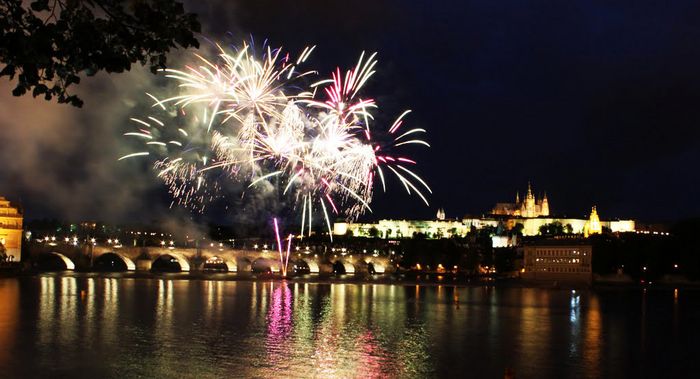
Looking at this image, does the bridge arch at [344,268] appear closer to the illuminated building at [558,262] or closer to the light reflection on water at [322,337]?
the illuminated building at [558,262]

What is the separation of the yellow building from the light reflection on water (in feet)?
83.1

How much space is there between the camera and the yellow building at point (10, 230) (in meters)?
69.0

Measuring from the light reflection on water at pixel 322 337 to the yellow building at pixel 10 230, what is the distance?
83.1 feet

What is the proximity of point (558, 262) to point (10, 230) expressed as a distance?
55.7 m

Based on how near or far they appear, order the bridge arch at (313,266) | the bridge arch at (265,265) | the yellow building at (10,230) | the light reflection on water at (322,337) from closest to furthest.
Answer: the light reflection on water at (322,337) < the yellow building at (10,230) < the bridge arch at (265,265) < the bridge arch at (313,266)

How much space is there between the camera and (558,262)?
277 feet

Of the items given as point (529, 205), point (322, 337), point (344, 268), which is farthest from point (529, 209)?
point (322, 337)

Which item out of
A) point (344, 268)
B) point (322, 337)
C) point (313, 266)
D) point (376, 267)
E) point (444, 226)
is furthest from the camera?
point (444, 226)

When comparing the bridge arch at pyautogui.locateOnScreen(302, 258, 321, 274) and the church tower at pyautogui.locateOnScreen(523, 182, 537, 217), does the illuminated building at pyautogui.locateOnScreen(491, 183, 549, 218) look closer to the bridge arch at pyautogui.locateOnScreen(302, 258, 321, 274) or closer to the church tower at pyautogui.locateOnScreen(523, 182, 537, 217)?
the church tower at pyautogui.locateOnScreen(523, 182, 537, 217)

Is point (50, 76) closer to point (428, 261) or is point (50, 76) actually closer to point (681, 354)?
point (681, 354)

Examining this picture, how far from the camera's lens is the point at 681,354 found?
2586 cm

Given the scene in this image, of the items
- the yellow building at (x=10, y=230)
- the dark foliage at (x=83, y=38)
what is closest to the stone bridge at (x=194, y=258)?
the yellow building at (x=10, y=230)

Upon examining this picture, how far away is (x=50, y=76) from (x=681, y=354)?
25.3 metres

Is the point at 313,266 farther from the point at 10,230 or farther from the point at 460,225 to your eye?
the point at 460,225
